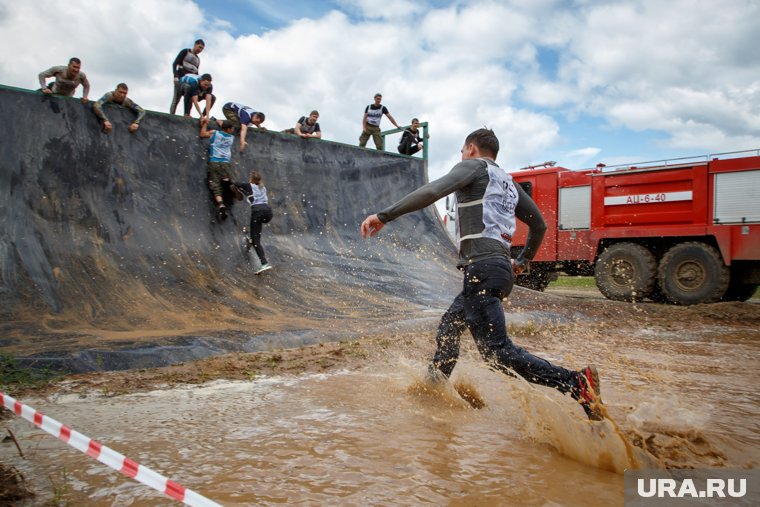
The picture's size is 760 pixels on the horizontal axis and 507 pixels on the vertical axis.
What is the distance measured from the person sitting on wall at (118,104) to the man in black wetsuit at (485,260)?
20.3 ft

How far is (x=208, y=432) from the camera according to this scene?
309cm

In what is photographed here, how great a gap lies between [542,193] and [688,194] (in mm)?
3049

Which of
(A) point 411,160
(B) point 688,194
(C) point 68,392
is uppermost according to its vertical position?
(A) point 411,160

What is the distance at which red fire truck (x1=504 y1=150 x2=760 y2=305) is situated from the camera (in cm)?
1045

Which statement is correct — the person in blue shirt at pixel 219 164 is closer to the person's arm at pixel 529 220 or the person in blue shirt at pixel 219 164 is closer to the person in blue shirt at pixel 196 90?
the person in blue shirt at pixel 196 90

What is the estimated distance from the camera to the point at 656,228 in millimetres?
11375

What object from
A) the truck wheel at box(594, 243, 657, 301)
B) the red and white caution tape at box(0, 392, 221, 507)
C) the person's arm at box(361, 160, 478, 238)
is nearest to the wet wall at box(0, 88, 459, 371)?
the red and white caution tape at box(0, 392, 221, 507)

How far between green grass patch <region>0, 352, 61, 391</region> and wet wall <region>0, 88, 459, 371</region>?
0.18 meters

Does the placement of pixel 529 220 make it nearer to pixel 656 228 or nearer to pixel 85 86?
pixel 85 86

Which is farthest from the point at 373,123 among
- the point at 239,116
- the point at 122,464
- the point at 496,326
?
the point at 122,464

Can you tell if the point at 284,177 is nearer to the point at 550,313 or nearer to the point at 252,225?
the point at 252,225

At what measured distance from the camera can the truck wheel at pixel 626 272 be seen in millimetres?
11305

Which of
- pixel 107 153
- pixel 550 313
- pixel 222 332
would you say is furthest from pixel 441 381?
pixel 107 153

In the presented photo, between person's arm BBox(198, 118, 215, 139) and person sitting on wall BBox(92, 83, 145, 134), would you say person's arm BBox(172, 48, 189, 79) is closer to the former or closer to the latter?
person's arm BBox(198, 118, 215, 139)
